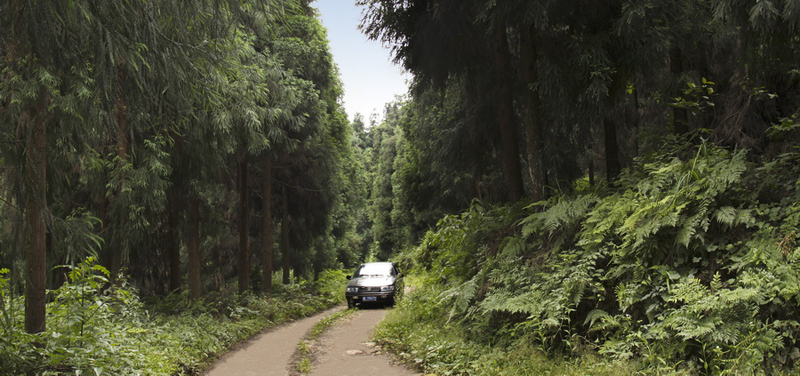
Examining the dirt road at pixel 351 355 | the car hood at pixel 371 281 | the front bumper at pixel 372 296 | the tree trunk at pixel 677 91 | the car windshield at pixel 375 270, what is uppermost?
the tree trunk at pixel 677 91

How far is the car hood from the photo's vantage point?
1619cm

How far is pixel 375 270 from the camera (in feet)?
56.7

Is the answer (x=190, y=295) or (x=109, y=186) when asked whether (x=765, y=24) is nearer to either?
(x=109, y=186)

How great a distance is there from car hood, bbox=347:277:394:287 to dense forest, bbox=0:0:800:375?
349 centimetres

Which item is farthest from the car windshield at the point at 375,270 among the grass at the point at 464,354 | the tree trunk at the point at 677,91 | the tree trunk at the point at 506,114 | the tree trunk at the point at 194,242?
the tree trunk at the point at 677,91

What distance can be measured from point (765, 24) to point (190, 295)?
13.2 meters

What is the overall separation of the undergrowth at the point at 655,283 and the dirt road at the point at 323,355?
77cm

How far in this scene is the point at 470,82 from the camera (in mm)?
11070

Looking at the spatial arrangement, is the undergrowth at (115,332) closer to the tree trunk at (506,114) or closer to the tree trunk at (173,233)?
the tree trunk at (173,233)

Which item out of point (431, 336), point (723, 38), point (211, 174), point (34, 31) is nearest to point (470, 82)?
point (723, 38)

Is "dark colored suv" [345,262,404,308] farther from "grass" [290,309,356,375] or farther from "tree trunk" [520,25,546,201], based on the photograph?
"tree trunk" [520,25,546,201]

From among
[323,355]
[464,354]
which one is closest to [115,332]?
[323,355]

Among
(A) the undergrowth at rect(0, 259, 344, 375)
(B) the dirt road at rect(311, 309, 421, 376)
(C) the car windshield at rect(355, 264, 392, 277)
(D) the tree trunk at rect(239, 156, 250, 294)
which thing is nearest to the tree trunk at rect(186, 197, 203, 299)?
(A) the undergrowth at rect(0, 259, 344, 375)

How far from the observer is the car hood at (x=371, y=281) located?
16188mm
